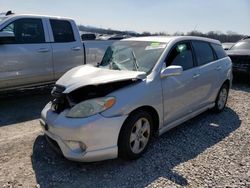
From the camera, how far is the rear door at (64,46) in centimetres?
677

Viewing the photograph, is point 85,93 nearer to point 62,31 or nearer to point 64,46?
point 64,46

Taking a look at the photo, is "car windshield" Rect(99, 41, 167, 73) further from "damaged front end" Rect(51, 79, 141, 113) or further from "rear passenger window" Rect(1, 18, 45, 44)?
"rear passenger window" Rect(1, 18, 45, 44)

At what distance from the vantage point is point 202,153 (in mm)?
4250

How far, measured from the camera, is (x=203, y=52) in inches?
215

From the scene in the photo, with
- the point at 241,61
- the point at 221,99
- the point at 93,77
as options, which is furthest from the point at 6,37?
the point at 241,61

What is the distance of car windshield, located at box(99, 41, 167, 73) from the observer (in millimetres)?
4324

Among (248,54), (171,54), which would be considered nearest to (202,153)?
(171,54)

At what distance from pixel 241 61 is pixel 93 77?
291 inches

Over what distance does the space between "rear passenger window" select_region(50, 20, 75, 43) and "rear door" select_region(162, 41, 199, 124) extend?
3.26 m

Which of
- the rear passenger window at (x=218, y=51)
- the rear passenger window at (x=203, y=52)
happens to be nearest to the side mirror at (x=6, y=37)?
the rear passenger window at (x=203, y=52)

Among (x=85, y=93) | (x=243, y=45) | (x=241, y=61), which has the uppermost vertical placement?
(x=85, y=93)

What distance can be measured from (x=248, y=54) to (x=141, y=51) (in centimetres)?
646

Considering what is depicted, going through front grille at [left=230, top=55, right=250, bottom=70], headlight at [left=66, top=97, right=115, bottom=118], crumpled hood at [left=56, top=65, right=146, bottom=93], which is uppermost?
crumpled hood at [left=56, top=65, right=146, bottom=93]

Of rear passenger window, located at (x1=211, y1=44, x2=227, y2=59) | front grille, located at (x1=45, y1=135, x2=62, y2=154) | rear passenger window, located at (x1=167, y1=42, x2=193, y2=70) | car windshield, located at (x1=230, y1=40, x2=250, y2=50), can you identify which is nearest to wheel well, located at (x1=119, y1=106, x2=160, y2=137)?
rear passenger window, located at (x1=167, y1=42, x2=193, y2=70)
